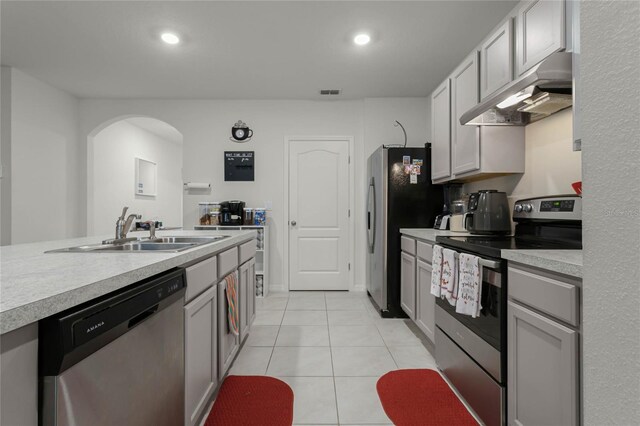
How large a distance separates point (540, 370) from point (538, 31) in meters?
1.70

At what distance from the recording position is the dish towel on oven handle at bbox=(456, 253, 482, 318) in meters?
1.57

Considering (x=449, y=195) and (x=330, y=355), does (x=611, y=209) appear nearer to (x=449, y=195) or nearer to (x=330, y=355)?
(x=330, y=355)


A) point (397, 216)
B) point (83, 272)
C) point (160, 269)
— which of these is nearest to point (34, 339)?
point (83, 272)

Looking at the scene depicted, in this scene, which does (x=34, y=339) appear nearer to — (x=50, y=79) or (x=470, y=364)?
(x=470, y=364)

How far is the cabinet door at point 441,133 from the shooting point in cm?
277

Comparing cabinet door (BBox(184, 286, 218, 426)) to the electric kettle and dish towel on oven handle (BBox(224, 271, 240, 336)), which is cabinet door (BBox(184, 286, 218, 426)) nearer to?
dish towel on oven handle (BBox(224, 271, 240, 336))

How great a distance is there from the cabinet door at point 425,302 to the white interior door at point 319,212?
5.72 ft

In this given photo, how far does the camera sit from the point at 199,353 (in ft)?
4.77

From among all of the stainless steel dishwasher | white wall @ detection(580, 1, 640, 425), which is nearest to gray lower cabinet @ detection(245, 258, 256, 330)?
the stainless steel dishwasher

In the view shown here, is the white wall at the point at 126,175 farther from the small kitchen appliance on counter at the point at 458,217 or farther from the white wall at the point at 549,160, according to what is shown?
the white wall at the point at 549,160

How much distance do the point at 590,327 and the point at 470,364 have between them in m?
1.33

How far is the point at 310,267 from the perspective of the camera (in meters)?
4.28

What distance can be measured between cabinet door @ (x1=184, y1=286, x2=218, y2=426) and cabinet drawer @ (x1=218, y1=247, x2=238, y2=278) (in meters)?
0.14

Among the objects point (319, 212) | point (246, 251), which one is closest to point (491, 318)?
point (246, 251)
